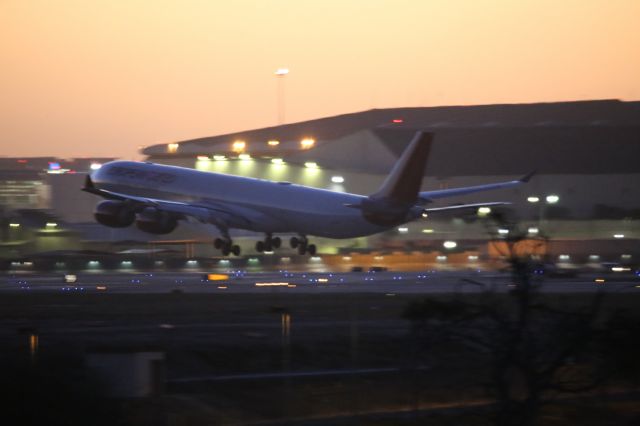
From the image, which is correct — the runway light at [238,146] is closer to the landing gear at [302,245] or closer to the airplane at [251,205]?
the airplane at [251,205]

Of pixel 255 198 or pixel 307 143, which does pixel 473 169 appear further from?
pixel 255 198

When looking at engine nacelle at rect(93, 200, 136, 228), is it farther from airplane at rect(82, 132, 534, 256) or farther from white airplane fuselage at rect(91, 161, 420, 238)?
white airplane fuselage at rect(91, 161, 420, 238)

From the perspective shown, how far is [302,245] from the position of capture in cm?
6272

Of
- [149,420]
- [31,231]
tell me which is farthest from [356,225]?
[149,420]

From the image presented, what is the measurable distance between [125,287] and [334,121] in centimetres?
8013

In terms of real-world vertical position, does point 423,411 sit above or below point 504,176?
below

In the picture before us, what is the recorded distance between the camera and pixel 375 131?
94.1m

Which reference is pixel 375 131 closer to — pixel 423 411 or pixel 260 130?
pixel 260 130

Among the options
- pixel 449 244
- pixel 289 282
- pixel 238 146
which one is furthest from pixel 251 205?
pixel 238 146

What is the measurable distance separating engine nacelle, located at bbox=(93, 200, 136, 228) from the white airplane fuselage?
3.33 metres

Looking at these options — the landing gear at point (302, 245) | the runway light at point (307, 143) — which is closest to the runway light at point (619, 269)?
the landing gear at point (302, 245)

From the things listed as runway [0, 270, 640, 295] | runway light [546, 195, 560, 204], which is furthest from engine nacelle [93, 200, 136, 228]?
runway light [546, 195, 560, 204]

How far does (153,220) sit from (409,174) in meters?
17.0

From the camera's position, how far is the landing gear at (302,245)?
62688 mm
